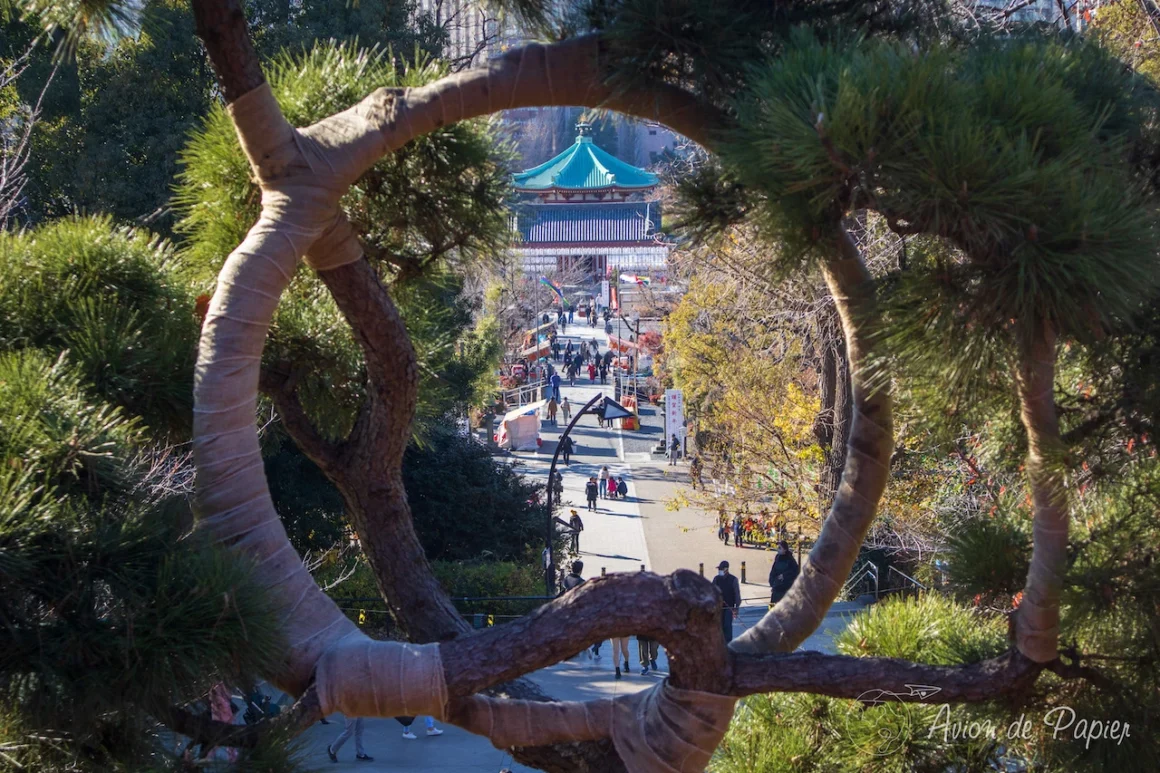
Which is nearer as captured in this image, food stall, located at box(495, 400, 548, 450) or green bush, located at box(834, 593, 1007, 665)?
green bush, located at box(834, 593, 1007, 665)

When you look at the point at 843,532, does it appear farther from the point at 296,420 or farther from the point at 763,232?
the point at 296,420

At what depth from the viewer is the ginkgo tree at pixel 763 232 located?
6.24 feet

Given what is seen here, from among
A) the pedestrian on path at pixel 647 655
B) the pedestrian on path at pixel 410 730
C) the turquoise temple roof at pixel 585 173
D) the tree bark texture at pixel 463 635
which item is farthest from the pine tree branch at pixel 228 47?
the turquoise temple roof at pixel 585 173

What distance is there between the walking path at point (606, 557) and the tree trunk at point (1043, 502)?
1155mm

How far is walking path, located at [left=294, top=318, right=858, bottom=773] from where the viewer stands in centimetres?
837

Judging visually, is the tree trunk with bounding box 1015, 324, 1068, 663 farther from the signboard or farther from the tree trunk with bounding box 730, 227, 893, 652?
the signboard

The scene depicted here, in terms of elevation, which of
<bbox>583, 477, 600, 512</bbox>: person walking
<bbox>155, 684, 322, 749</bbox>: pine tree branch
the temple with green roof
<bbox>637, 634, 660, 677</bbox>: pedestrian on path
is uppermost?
the temple with green roof

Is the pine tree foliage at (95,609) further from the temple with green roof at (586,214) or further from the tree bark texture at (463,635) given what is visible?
the temple with green roof at (586,214)

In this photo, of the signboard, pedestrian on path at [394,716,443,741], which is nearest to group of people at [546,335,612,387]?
the signboard

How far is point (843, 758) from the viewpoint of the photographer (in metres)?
3.13

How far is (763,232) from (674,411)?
57.4 feet

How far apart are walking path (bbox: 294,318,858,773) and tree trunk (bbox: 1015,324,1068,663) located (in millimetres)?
1155

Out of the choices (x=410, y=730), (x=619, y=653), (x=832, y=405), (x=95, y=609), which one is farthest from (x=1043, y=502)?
(x=832, y=405)

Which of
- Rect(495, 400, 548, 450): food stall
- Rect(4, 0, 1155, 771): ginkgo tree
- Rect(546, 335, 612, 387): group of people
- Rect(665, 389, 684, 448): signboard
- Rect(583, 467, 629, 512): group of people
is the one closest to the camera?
Rect(4, 0, 1155, 771): ginkgo tree
